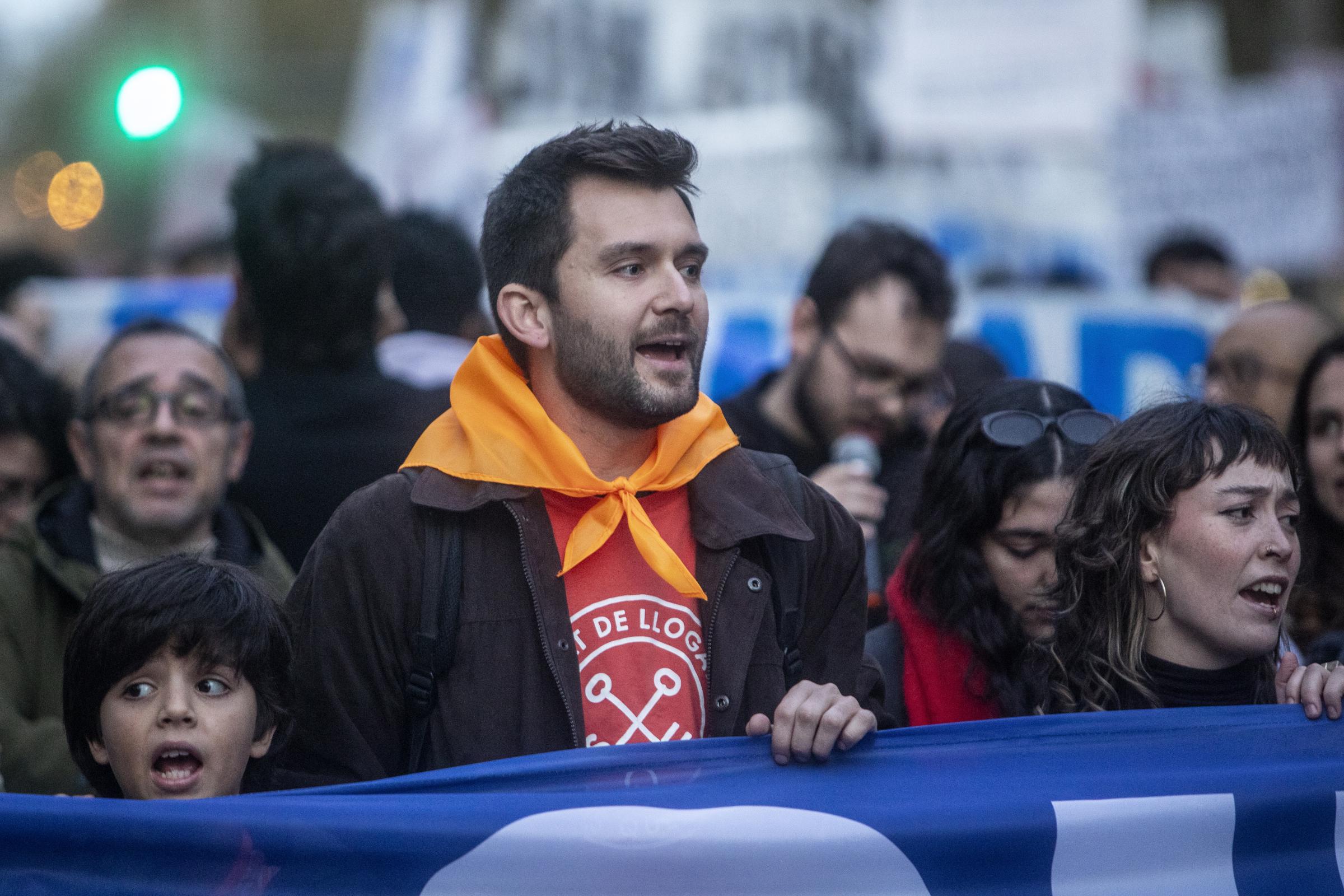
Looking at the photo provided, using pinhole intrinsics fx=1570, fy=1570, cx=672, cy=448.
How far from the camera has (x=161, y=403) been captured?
11.8 feet

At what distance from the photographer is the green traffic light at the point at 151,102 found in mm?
7336

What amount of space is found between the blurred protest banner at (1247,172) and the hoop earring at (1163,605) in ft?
20.1

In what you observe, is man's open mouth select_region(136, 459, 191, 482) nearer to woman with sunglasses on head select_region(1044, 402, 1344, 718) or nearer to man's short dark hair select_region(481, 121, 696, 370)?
man's short dark hair select_region(481, 121, 696, 370)

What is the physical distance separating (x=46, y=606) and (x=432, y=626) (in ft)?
4.36

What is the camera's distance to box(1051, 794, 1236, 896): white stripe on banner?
232cm

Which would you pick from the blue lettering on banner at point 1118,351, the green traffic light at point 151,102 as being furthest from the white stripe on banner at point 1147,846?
Result: the green traffic light at point 151,102

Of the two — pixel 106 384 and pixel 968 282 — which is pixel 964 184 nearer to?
pixel 968 282

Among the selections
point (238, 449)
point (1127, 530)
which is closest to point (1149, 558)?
point (1127, 530)

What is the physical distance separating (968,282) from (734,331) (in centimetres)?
257

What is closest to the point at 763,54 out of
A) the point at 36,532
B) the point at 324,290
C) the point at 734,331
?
the point at 734,331

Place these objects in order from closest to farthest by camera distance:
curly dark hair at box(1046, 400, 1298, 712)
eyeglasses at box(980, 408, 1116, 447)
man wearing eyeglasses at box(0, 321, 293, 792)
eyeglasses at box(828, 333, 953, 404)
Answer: curly dark hair at box(1046, 400, 1298, 712)
eyeglasses at box(980, 408, 1116, 447)
man wearing eyeglasses at box(0, 321, 293, 792)
eyeglasses at box(828, 333, 953, 404)

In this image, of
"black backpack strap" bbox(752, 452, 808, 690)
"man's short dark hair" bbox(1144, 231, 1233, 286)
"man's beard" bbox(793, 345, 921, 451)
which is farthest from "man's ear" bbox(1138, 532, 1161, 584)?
"man's short dark hair" bbox(1144, 231, 1233, 286)

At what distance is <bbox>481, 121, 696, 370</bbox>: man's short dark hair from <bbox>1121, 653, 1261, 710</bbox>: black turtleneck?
43.4 inches

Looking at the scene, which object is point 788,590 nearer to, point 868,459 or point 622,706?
point 622,706
